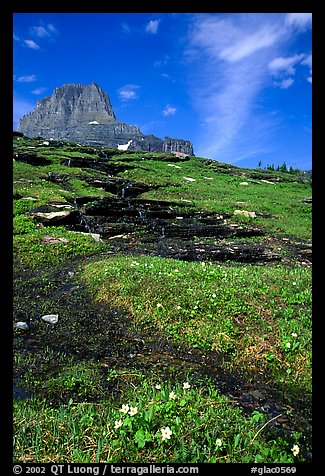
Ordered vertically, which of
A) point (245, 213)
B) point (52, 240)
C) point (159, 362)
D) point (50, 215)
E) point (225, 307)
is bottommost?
point (159, 362)

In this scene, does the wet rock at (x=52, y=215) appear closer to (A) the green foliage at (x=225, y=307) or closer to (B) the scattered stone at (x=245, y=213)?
(A) the green foliage at (x=225, y=307)

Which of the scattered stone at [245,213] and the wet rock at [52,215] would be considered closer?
the wet rock at [52,215]

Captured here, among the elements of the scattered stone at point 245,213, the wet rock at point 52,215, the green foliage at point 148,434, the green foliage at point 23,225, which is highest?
the scattered stone at point 245,213

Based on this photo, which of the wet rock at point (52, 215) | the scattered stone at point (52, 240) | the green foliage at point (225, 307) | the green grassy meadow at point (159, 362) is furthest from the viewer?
the wet rock at point (52, 215)

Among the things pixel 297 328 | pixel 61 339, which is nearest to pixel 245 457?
pixel 297 328

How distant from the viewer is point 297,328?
7180 mm

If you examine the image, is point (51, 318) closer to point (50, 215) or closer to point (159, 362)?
point (159, 362)

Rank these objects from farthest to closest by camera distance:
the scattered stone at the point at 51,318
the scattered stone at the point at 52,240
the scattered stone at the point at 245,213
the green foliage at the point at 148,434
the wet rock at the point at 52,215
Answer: the scattered stone at the point at 245,213
the wet rock at the point at 52,215
the scattered stone at the point at 52,240
the scattered stone at the point at 51,318
the green foliage at the point at 148,434

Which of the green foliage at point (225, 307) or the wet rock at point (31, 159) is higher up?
the wet rock at point (31, 159)

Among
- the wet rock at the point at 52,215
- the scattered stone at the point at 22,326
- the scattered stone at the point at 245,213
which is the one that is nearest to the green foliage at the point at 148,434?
the scattered stone at the point at 22,326

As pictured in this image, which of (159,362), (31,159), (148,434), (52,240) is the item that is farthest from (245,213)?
(31,159)
